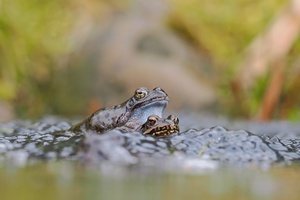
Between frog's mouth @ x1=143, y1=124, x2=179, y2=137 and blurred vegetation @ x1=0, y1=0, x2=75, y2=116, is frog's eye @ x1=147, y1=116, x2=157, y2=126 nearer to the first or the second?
frog's mouth @ x1=143, y1=124, x2=179, y2=137

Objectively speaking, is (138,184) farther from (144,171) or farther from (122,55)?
(122,55)

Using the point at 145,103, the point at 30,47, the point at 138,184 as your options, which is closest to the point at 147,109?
the point at 145,103

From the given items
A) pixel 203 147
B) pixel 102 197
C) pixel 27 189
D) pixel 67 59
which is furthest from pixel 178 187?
pixel 67 59

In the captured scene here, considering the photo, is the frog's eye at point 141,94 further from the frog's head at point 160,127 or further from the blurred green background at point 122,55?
the blurred green background at point 122,55

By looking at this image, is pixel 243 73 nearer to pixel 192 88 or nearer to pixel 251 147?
pixel 192 88

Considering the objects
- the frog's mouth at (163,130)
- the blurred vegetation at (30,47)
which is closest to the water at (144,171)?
the frog's mouth at (163,130)

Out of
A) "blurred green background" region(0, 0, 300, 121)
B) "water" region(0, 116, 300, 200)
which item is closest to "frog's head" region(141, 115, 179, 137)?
"water" region(0, 116, 300, 200)
